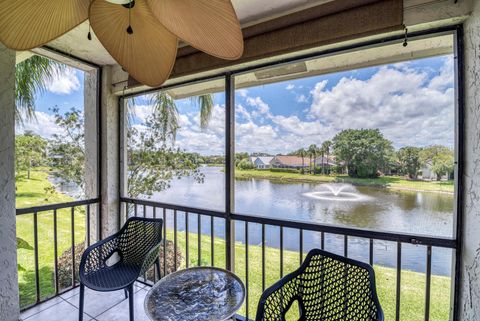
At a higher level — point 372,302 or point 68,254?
point 372,302

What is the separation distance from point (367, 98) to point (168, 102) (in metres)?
1.94

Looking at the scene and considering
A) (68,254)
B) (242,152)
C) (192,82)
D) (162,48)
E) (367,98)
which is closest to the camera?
(162,48)

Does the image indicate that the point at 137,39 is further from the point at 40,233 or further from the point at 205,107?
the point at 40,233

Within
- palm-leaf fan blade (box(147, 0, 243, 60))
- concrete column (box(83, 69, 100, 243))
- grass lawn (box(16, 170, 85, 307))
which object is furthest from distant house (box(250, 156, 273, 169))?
grass lawn (box(16, 170, 85, 307))

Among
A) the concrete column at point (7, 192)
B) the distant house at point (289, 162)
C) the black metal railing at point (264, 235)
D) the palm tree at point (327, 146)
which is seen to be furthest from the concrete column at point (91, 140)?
the palm tree at point (327, 146)

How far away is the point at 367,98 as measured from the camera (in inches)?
61.3

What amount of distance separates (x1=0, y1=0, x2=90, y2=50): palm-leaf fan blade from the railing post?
1.19 metres

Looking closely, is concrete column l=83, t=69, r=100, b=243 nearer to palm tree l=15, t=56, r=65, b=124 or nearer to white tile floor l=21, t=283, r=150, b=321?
palm tree l=15, t=56, r=65, b=124

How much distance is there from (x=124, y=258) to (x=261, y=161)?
1529mm

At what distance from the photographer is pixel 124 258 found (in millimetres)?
2064

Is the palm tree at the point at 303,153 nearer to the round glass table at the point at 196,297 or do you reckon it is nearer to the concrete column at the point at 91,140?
the round glass table at the point at 196,297

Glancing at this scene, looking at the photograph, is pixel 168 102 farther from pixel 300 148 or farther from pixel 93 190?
pixel 300 148

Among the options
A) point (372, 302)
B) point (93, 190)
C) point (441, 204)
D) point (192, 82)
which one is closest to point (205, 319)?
point (372, 302)

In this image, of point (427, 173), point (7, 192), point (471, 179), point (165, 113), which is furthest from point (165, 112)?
point (471, 179)
